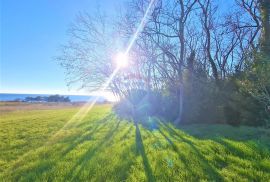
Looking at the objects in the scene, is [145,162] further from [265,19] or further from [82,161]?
[265,19]

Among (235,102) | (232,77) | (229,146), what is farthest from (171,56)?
(229,146)

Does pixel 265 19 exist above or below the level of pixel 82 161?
above

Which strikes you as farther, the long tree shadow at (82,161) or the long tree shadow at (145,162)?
the long tree shadow at (82,161)

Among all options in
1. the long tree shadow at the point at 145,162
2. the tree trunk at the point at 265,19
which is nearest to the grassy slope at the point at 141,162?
the long tree shadow at the point at 145,162

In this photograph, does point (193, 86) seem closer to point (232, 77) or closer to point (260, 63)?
point (232, 77)

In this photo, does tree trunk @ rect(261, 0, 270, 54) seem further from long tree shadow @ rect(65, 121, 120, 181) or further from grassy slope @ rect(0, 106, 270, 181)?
long tree shadow @ rect(65, 121, 120, 181)

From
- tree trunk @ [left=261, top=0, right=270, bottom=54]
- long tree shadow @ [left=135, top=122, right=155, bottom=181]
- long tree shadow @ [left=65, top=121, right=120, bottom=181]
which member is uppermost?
tree trunk @ [left=261, top=0, right=270, bottom=54]

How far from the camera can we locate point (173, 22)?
12.3m

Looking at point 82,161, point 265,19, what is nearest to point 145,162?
point 82,161

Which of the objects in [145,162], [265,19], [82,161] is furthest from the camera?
[265,19]


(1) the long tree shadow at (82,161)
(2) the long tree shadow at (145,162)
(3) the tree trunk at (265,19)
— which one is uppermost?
(3) the tree trunk at (265,19)

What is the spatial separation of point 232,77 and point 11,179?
10.5 metres

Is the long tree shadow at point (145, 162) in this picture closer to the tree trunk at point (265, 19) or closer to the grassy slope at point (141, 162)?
the grassy slope at point (141, 162)

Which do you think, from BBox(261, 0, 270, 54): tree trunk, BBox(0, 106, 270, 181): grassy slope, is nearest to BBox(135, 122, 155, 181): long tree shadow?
BBox(0, 106, 270, 181): grassy slope
